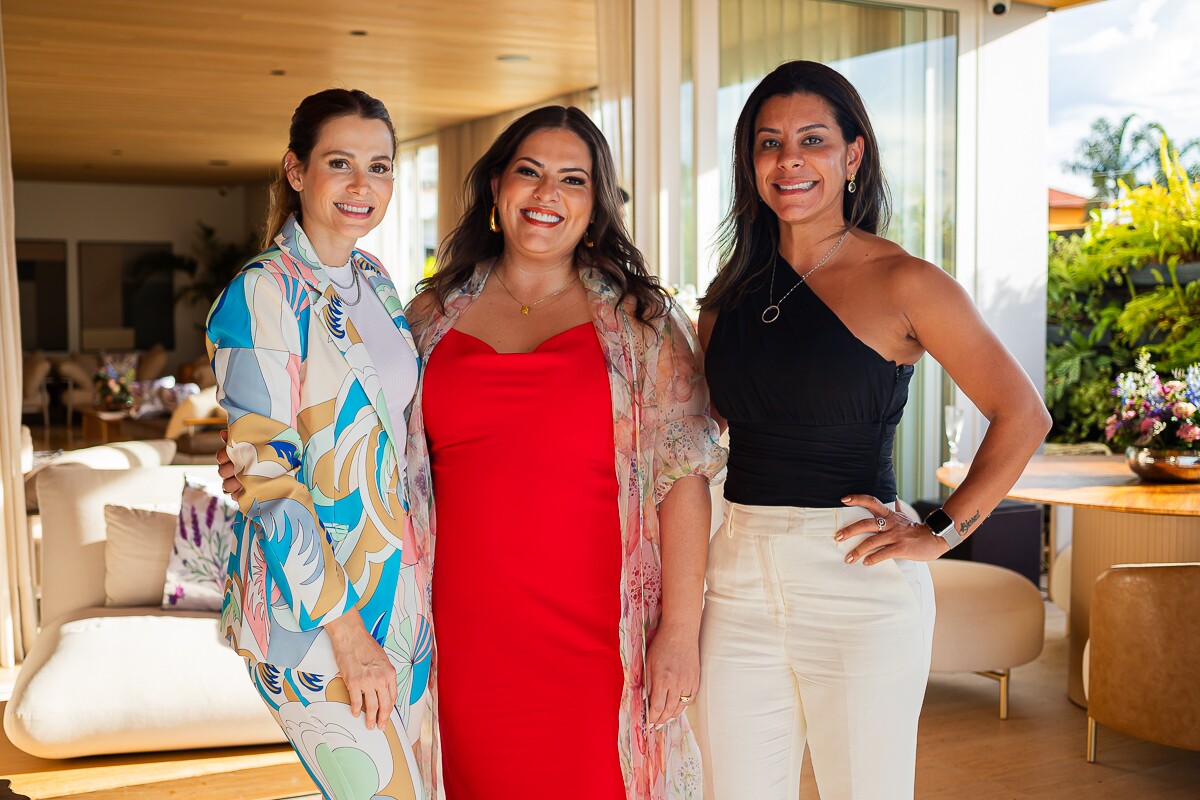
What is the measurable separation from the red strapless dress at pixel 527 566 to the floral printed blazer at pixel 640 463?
3 cm

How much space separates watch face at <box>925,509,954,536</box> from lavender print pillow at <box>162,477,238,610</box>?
8.58ft

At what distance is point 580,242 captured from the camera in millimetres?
2197

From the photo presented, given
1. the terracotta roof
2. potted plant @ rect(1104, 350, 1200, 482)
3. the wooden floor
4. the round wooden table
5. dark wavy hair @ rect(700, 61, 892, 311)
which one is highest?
the terracotta roof

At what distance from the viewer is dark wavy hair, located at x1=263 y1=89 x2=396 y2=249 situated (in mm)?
1934

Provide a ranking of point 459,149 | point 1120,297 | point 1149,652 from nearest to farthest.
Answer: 1. point 1149,652
2. point 1120,297
3. point 459,149

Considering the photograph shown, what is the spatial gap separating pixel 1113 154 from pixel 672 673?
852 cm

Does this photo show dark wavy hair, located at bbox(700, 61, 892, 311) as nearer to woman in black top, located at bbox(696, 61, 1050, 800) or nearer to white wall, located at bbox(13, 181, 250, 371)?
woman in black top, located at bbox(696, 61, 1050, 800)

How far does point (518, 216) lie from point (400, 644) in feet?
2.50

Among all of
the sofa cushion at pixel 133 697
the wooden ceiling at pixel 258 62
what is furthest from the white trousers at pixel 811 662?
the wooden ceiling at pixel 258 62

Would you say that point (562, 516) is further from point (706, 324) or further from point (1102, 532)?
point (1102, 532)

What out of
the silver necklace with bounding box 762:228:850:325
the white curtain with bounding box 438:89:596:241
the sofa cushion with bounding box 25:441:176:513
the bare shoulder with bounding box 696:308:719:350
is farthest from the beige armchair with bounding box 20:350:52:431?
the silver necklace with bounding box 762:228:850:325

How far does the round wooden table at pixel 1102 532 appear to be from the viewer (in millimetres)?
4129

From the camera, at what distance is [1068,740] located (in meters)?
3.97

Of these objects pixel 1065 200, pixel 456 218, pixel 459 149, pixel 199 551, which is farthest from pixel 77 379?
pixel 199 551
